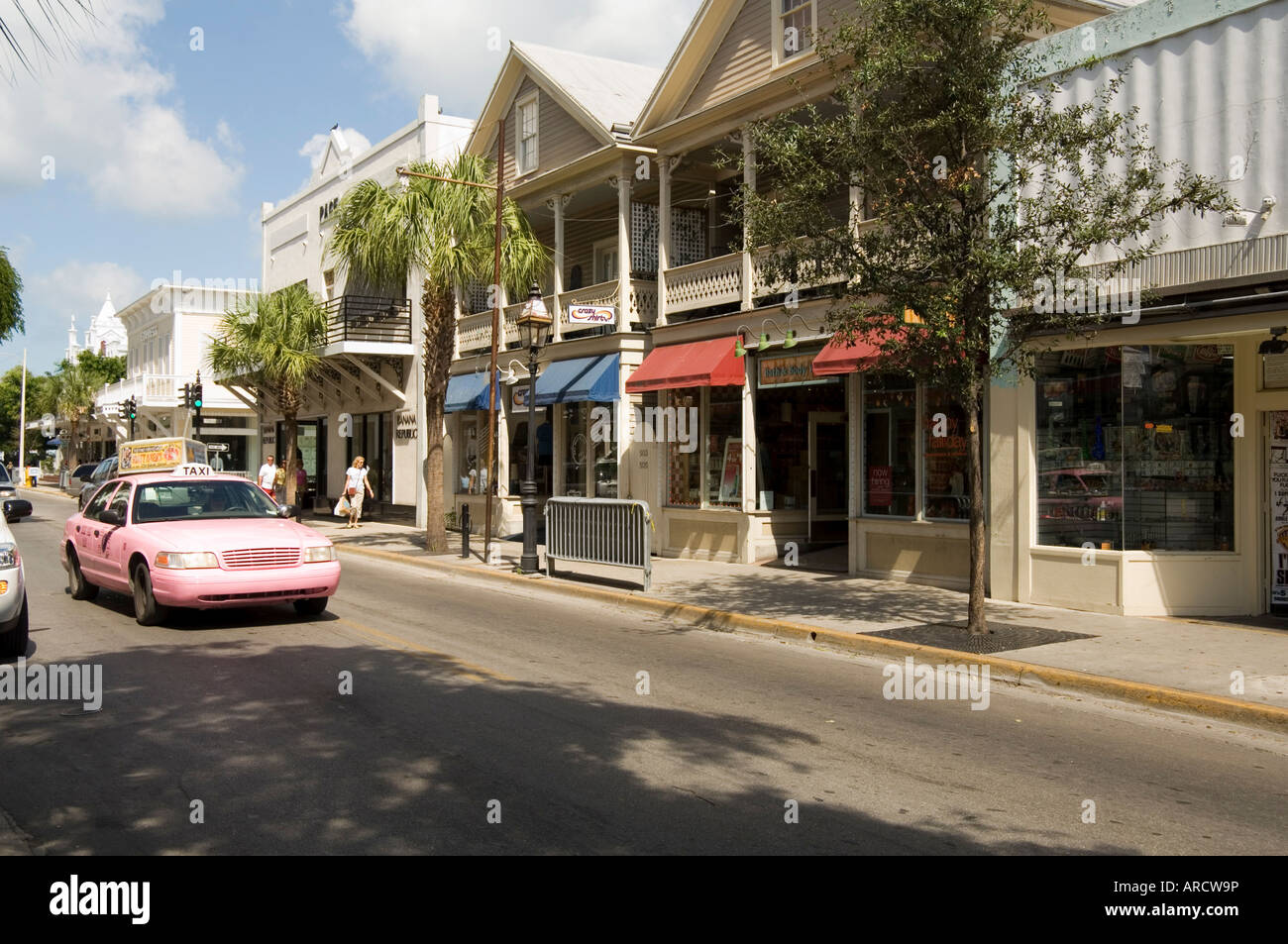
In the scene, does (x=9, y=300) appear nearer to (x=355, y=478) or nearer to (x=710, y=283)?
(x=355, y=478)

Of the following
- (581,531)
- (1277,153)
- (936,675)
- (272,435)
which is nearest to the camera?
(936,675)

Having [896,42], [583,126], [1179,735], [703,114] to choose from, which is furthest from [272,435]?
[1179,735]

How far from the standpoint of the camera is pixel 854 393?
1667 cm

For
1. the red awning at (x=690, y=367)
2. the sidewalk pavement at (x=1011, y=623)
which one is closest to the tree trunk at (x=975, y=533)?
the sidewalk pavement at (x=1011, y=623)

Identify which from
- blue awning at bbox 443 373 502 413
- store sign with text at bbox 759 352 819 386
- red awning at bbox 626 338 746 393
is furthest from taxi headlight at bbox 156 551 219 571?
blue awning at bbox 443 373 502 413

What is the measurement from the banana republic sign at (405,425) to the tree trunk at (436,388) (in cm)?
826

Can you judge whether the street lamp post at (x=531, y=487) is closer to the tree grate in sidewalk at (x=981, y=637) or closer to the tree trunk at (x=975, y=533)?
the tree grate in sidewalk at (x=981, y=637)

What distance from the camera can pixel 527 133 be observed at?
80.7 feet

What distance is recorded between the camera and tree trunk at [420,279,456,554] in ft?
68.9

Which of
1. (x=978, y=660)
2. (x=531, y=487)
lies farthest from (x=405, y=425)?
(x=978, y=660)

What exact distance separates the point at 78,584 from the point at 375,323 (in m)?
17.5
